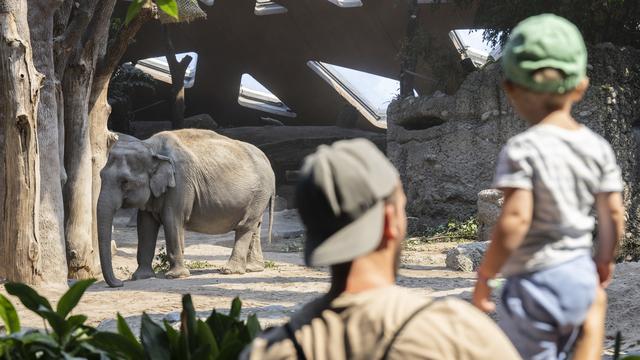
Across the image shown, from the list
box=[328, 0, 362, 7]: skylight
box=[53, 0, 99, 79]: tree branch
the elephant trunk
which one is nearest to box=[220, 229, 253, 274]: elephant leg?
the elephant trunk

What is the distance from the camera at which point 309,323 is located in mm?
2143

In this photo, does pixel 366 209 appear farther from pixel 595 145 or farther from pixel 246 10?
pixel 246 10

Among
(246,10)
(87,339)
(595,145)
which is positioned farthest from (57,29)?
(246,10)

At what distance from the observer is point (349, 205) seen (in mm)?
2033

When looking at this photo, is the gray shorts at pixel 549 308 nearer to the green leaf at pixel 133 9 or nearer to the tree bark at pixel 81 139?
the green leaf at pixel 133 9

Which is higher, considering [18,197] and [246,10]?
[246,10]

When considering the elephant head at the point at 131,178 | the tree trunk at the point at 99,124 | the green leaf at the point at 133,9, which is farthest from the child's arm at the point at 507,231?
the tree trunk at the point at 99,124

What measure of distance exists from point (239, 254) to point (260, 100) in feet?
60.2

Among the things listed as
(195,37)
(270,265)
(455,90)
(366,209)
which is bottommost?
(270,265)

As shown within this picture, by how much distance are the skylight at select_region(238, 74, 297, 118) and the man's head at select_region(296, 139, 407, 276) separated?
1089 inches

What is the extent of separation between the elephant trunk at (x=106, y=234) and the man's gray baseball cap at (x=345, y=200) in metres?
8.25

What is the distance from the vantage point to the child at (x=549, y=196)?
2.82 metres

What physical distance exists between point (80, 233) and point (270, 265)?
8.77 feet

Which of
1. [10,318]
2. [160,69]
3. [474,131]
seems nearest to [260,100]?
[160,69]
